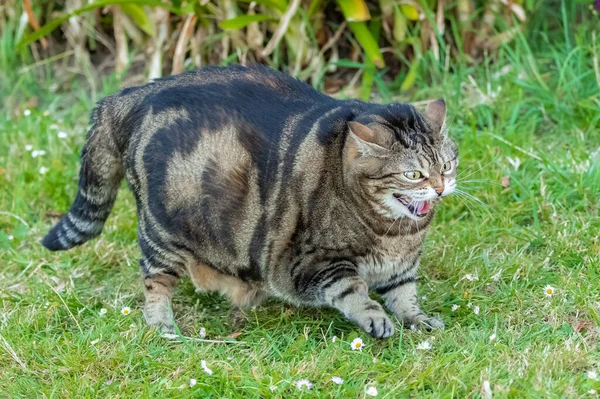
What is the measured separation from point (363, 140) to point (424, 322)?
77 centimetres

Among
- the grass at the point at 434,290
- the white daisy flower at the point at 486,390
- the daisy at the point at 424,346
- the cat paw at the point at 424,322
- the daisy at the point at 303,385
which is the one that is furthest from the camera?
the cat paw at the point at 424,322

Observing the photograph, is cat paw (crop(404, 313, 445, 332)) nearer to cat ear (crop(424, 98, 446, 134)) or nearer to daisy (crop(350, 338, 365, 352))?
daisy (crop(350, 338, 365, 352))

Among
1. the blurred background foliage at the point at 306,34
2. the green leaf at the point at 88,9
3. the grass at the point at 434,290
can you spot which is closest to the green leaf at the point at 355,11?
the blurred background foliage at the point at 306,34

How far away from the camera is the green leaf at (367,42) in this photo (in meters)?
4.97

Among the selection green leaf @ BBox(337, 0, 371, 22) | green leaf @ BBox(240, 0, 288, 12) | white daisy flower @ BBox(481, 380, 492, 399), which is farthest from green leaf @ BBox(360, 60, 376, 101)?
white daisy flower @ BBox(481, 380, 492, 399)

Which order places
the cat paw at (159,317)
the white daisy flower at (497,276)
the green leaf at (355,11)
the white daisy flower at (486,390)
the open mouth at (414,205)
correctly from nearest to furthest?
1. the white daisy flower at (486,390)
2. the open mouth at (414,205)
3. the cat paw at (159,317)
4. the white daisy flower at (497,276)
5. the green leaf at (355,11)

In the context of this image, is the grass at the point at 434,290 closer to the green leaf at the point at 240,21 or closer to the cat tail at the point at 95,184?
the cat tail at the point at 95,184

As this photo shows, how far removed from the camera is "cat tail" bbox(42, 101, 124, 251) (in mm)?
3625

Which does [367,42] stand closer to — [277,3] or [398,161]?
[277,3]

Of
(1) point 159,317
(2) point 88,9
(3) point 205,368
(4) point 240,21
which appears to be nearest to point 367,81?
(4) point 240,21

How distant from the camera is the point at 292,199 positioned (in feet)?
10.9

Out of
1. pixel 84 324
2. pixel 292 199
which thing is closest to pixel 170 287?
pixel 84 324

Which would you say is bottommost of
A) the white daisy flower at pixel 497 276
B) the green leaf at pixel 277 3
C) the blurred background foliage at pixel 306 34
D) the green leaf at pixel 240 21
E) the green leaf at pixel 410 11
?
the white daisy flower at pixel 497 276

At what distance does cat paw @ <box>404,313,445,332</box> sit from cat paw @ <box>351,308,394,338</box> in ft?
0.66
